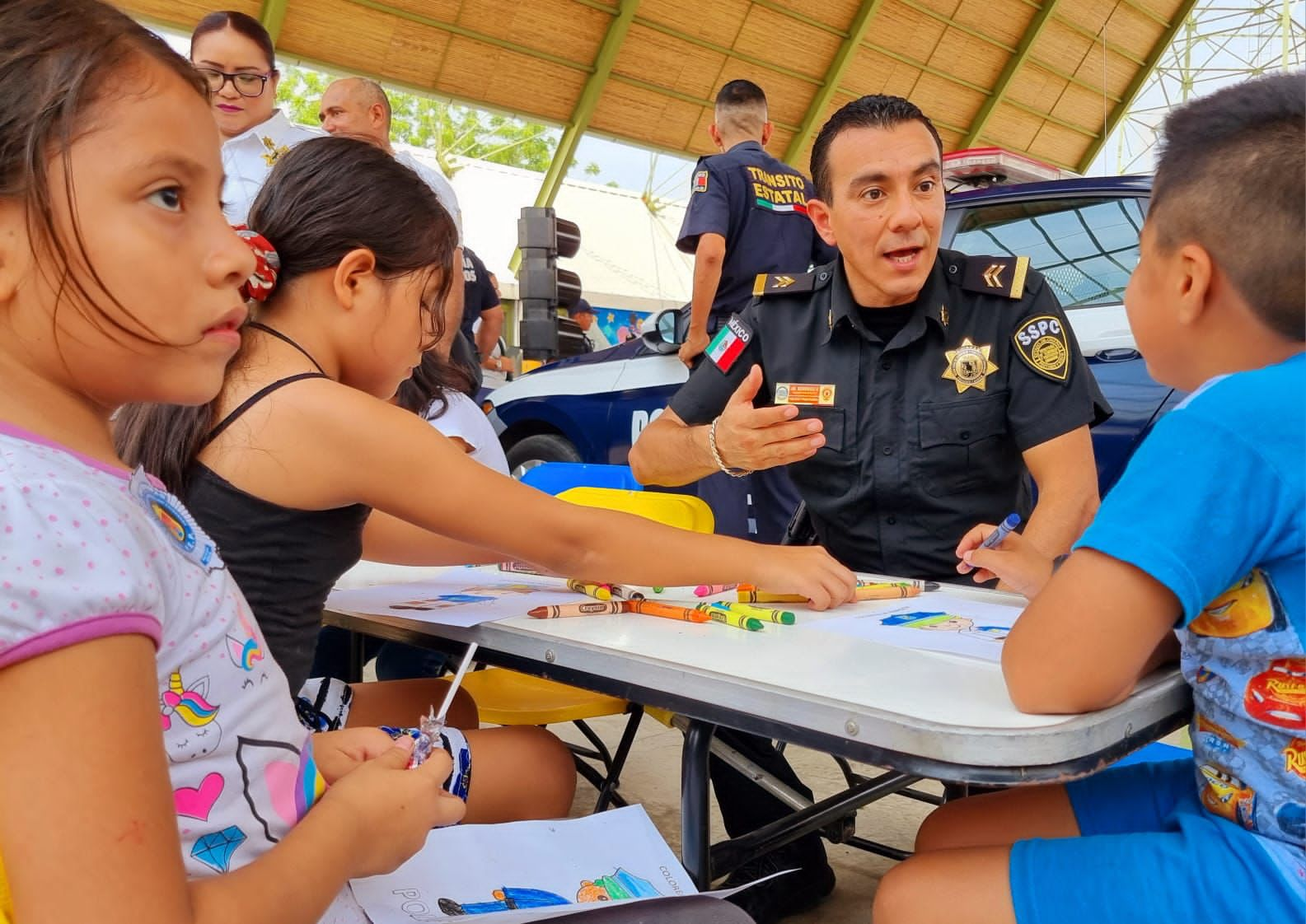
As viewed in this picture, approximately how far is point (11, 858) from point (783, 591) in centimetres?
92

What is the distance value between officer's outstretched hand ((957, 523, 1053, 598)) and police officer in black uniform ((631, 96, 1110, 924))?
21.0 inches

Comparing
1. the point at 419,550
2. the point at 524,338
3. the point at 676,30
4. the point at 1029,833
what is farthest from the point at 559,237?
the point at 1029,833

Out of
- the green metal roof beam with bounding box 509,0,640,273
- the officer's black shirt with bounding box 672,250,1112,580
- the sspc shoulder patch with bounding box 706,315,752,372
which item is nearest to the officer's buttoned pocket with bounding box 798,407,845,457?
the officer's black shirt with bounding box 672,250,1112,580

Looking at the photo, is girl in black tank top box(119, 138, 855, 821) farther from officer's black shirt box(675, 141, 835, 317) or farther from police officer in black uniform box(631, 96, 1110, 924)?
officer's black shirt box(675, 141, 835, 317)

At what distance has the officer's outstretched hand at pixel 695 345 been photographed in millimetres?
3811

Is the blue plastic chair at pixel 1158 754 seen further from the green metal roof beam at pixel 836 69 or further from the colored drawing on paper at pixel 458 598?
the green metal roof beam at pixel 836 69

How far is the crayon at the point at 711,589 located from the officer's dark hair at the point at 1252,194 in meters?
0.71

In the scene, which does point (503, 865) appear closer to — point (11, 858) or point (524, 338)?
point (11, 858)

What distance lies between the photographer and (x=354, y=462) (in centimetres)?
116

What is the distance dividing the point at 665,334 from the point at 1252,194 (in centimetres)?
320

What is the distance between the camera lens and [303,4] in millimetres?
Result: 8391

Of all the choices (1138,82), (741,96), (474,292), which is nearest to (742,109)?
(741,96)

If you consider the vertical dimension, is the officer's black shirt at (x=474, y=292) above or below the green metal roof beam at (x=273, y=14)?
below

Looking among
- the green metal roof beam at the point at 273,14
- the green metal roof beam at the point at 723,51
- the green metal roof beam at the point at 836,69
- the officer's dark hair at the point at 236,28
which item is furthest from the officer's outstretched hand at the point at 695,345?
the green metal roof beam at the point at 836,69
